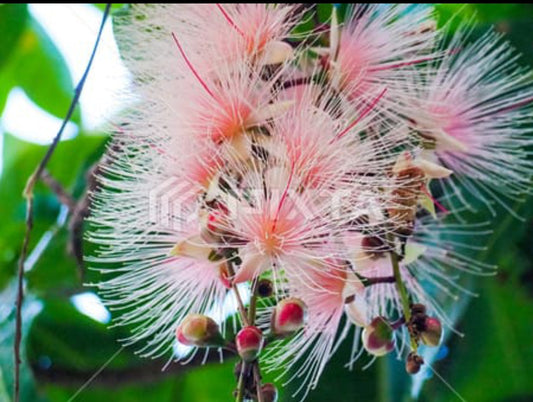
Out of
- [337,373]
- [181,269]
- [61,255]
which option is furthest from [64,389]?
[181,269]

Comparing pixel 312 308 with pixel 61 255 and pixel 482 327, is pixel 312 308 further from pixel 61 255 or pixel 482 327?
pixel 61 255

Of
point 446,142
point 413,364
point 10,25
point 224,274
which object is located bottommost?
point 413,364

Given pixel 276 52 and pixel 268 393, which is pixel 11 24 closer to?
pixel 276 52

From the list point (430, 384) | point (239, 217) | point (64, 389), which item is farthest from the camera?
point (64, 389)

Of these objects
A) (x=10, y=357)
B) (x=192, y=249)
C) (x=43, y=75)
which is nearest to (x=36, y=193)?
(x=43, y=75)

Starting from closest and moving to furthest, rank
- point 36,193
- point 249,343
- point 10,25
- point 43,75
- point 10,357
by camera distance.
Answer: point 249,343 → point 10,357 → point 10,25 → point 36,193 → point 43,75

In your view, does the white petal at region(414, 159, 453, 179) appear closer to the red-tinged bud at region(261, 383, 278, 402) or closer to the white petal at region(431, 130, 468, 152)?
the white petal at region(431, 130, 468, 152)

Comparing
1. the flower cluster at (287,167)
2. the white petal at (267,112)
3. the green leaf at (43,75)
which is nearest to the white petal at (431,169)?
the flower cluster at (287,167)

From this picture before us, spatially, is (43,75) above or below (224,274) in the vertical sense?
above
